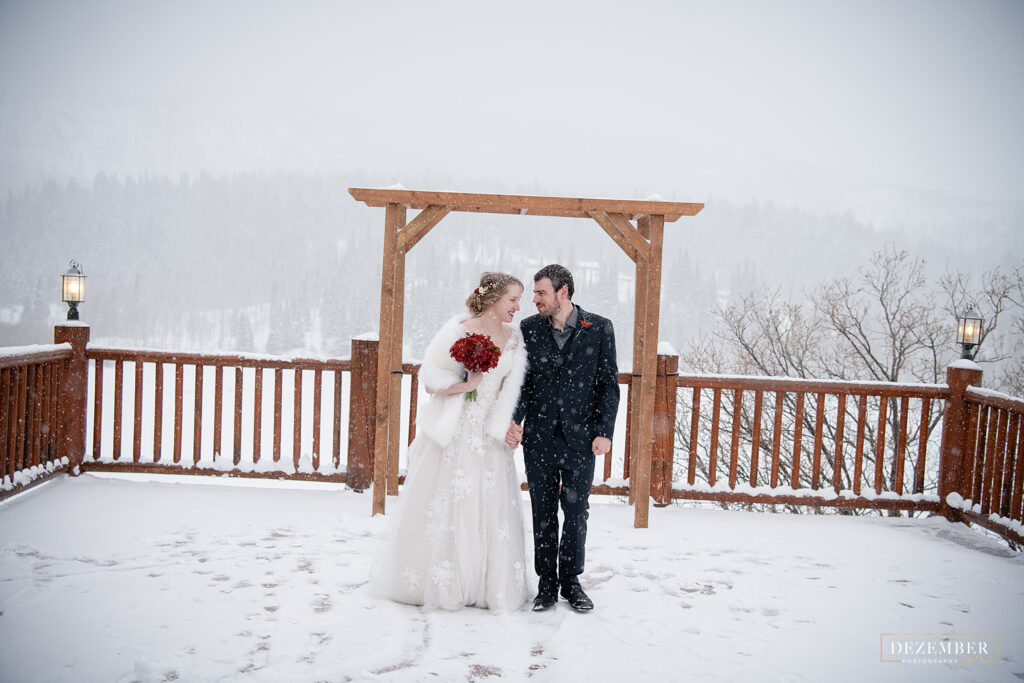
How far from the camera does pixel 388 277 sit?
4957mm

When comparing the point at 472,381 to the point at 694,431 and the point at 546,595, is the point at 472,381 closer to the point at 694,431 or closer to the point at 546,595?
the point at 546,595

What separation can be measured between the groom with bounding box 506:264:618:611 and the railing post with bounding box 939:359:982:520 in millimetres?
3740

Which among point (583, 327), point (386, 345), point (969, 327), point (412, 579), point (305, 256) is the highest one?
point (305, 256)

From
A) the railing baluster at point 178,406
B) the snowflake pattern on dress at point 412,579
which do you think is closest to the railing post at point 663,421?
the snowflake pattern on dress at point 412,579

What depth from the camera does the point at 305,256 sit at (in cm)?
4319

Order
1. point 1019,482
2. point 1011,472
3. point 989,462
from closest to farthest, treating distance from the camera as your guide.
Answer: point 1019,482 → point 1011,472 → point 989,462

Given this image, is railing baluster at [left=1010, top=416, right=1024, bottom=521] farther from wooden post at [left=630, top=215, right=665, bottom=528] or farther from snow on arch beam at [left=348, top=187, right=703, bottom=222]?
snow on arch beam at [left=348, top=187, right=703, bottom=222]

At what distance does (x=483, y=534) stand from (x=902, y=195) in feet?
213

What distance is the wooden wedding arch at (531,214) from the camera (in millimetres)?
4727

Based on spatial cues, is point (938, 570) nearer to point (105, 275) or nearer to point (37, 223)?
point (105, 275)

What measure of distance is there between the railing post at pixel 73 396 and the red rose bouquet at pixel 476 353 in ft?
13.9

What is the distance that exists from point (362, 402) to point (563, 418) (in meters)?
2.76

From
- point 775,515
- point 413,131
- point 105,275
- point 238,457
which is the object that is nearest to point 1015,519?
point 775,515

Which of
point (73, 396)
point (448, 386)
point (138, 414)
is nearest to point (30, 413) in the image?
point (73, 396)
